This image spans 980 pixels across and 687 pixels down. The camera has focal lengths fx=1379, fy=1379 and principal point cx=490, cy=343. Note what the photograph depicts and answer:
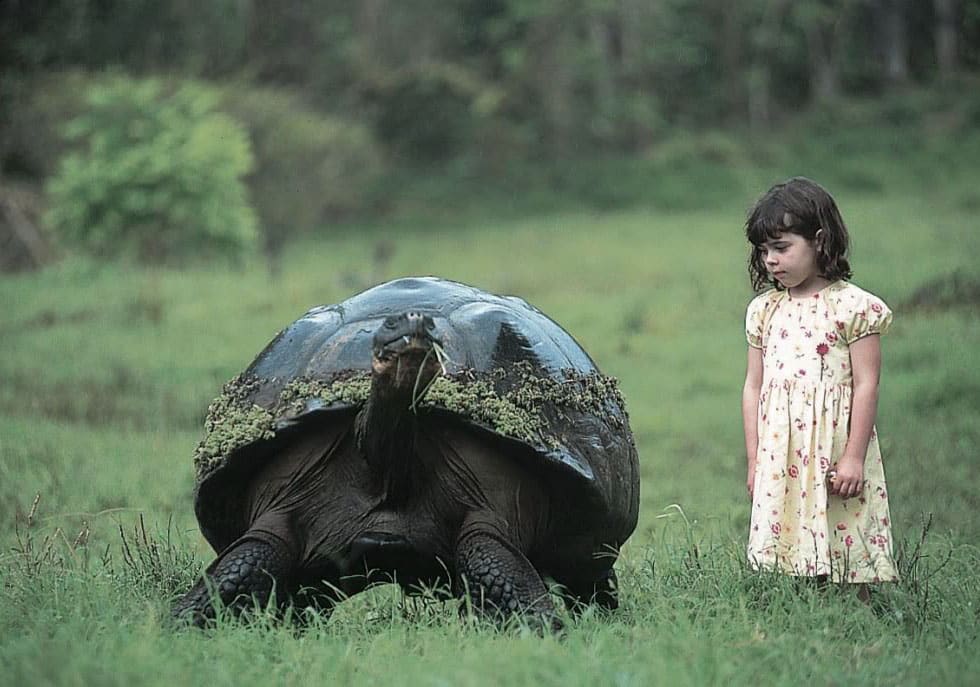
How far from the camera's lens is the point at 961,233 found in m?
13.4

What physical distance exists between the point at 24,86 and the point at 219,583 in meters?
17.5

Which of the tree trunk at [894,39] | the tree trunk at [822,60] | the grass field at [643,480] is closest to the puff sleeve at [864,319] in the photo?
the grass field at [643,480]

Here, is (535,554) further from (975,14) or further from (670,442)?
(975,14)

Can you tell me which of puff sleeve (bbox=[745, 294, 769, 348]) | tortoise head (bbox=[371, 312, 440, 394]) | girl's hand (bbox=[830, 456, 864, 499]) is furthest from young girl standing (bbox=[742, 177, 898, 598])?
tortoise head (bbox=[371, 312, 440, 394])

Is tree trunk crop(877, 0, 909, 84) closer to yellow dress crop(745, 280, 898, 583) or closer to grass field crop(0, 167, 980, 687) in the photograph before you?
grass field crop(0, 167, 980, 687)

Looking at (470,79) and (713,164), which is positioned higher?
(470,79)

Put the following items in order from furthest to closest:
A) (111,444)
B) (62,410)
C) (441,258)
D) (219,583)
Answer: (441,258) < (62,410) < (111,444) < (219,583)

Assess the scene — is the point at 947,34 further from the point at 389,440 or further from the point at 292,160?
the point at 389,440

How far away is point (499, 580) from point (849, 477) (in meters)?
0.98

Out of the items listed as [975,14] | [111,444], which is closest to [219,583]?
[111,444]

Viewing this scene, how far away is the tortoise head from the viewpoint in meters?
2.84

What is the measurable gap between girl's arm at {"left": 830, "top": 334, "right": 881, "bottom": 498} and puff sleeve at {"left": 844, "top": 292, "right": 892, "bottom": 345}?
0.07 feet

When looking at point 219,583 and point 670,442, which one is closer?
point 219,583

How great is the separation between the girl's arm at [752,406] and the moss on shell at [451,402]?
423 millimetres
